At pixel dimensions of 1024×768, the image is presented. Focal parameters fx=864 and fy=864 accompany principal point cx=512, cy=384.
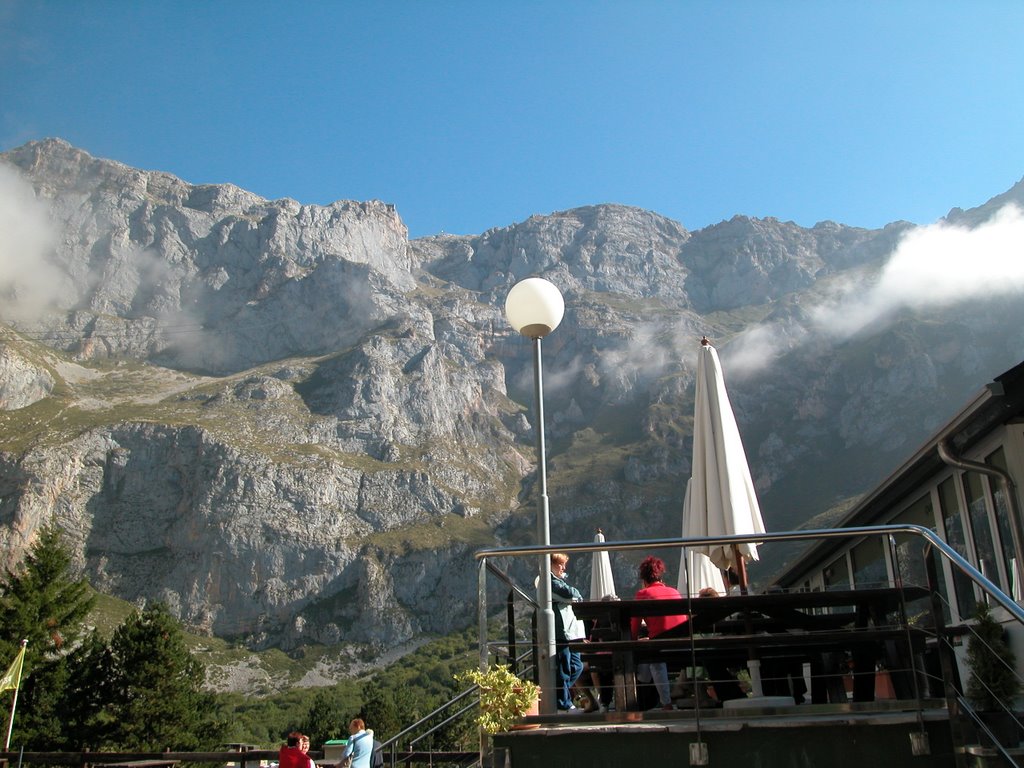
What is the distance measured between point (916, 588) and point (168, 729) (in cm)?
4795

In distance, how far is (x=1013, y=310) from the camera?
471 feet

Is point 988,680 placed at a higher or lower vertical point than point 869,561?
lower

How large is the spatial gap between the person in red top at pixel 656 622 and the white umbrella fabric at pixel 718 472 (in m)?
0.51

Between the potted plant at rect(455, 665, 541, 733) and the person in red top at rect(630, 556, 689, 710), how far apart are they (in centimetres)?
126

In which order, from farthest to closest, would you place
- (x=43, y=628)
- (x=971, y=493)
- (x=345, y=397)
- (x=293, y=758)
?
1. (x=345, y=397)
2. (x=43, y=628)
3. (x=293, y=758)
4. (x=971, y=493)

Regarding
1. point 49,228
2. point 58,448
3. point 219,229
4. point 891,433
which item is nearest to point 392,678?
point 58,448

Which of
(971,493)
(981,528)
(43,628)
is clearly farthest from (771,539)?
(43,628)

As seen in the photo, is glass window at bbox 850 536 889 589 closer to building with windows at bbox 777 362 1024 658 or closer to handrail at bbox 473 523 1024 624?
building with windows at bbox 777 362 1024 658

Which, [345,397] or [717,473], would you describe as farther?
[345,397]

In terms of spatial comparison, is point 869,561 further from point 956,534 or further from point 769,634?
point 769,634

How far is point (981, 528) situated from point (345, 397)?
126064 millimetres

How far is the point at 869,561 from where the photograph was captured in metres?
14.7

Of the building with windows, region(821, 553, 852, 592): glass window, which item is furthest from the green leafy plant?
region(821, 553, 852, 592): glass window

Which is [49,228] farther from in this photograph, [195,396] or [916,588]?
[916,588]
